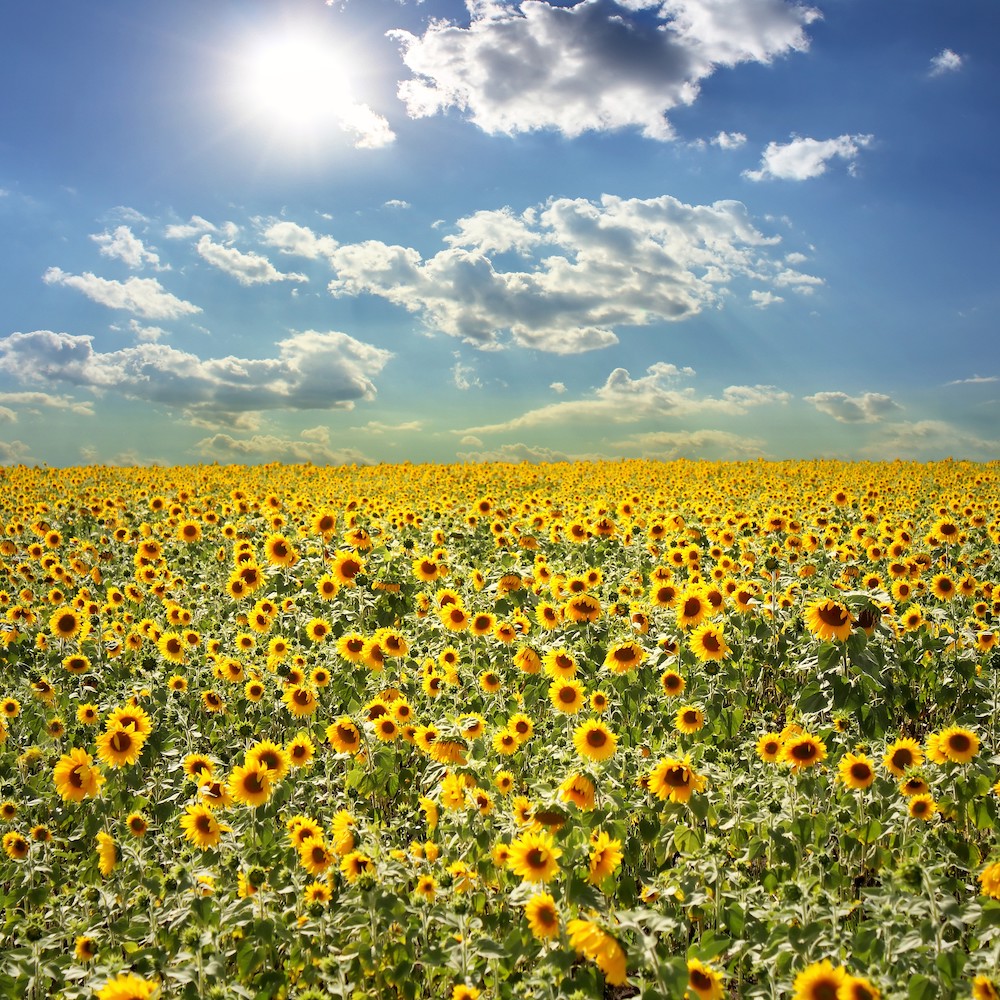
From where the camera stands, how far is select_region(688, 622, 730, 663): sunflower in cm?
645

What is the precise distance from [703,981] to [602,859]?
2.32ft

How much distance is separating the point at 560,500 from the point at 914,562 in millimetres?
13239

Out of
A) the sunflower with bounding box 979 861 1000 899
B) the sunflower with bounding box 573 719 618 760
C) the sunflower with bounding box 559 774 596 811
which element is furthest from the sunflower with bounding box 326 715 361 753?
the sunflower with bounding box 979 861 1000 899

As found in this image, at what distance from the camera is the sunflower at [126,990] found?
317 centimetres

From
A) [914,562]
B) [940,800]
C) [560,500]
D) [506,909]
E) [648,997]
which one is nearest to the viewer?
[648,997]

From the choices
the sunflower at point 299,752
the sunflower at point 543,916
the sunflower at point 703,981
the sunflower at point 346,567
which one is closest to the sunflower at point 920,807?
the sunflower at point 703,981

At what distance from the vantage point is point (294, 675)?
275 inches

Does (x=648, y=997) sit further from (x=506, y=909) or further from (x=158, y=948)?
(x=158, y=948)

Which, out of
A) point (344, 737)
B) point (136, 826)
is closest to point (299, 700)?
point (344, 737)

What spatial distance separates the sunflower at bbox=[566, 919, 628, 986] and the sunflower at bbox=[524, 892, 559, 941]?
301 mm

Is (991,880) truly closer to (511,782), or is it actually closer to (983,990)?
(983,990)

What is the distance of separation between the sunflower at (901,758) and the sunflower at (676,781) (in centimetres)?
123

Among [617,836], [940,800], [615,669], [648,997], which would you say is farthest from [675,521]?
[648,997]

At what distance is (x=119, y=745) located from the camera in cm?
579
